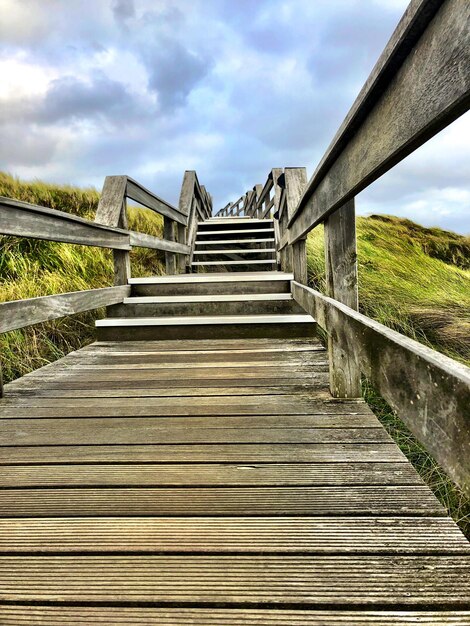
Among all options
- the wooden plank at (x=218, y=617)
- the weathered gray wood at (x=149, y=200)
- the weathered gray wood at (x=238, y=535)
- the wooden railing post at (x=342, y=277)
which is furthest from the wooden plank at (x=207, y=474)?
the weathered gray wood at (x=149, y=200)

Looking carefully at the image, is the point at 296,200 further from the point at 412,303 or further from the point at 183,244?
the point at 183,244

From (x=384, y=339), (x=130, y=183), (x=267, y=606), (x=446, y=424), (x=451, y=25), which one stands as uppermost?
(x=130, y=183)

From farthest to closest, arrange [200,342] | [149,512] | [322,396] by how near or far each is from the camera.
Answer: [200,342] → [322,396] → [149,512]

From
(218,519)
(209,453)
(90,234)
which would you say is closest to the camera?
(218,519)

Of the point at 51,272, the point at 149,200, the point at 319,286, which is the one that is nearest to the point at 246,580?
the point at 319,286

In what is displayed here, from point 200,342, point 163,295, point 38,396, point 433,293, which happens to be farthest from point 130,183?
point 433,293

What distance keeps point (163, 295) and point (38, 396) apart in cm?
195

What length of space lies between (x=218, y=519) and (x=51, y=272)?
4.10 meters

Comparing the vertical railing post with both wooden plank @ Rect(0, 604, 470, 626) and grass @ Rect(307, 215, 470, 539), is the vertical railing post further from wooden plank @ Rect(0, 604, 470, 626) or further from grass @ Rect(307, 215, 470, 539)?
wooden plank @ Rect(0, 604, 470, 626)

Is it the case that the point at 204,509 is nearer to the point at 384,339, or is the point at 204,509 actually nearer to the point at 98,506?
the point at 98,506

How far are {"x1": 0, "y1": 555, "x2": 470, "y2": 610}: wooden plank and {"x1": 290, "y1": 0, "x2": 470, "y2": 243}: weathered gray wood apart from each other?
2.89 ft

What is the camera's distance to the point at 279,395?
1.93 metres

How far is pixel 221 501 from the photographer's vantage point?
1.11 m

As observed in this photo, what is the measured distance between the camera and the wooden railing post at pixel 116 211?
3.46m
